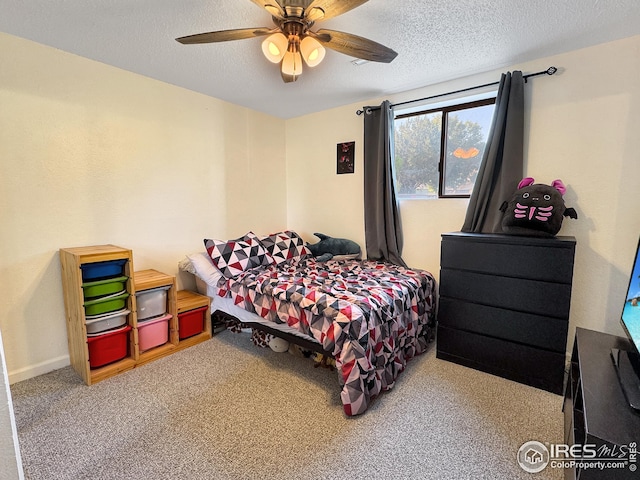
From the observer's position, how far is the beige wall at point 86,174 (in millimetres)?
1943

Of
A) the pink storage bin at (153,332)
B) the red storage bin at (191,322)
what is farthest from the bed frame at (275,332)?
the pink storage bin at (153,332)

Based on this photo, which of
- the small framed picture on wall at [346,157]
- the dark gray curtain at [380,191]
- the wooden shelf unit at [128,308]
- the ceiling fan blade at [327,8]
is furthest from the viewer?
the small framed picture on wall at [346,157]

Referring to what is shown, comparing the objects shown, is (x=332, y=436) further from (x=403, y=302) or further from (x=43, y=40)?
(x=43, y=40)

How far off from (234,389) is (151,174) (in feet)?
6.31

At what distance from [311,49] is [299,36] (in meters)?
0.09

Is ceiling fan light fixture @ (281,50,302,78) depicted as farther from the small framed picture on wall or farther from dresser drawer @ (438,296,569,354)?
dresser drawer @ (438,296,569,354)

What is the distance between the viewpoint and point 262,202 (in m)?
3.56

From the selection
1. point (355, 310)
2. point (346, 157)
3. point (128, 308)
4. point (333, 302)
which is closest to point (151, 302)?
point (128, 308)

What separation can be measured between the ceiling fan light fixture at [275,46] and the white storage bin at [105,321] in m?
1.99

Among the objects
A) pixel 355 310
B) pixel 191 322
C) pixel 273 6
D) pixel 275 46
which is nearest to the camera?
pixel 273 6

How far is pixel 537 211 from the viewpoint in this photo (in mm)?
1984

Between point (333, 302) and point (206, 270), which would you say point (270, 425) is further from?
point (206, 270)

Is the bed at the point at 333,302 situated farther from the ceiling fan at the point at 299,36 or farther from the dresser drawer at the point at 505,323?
the ceiling fan at the point at 299,36

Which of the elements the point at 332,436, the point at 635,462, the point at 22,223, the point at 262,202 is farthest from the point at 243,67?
the point at 635,462
